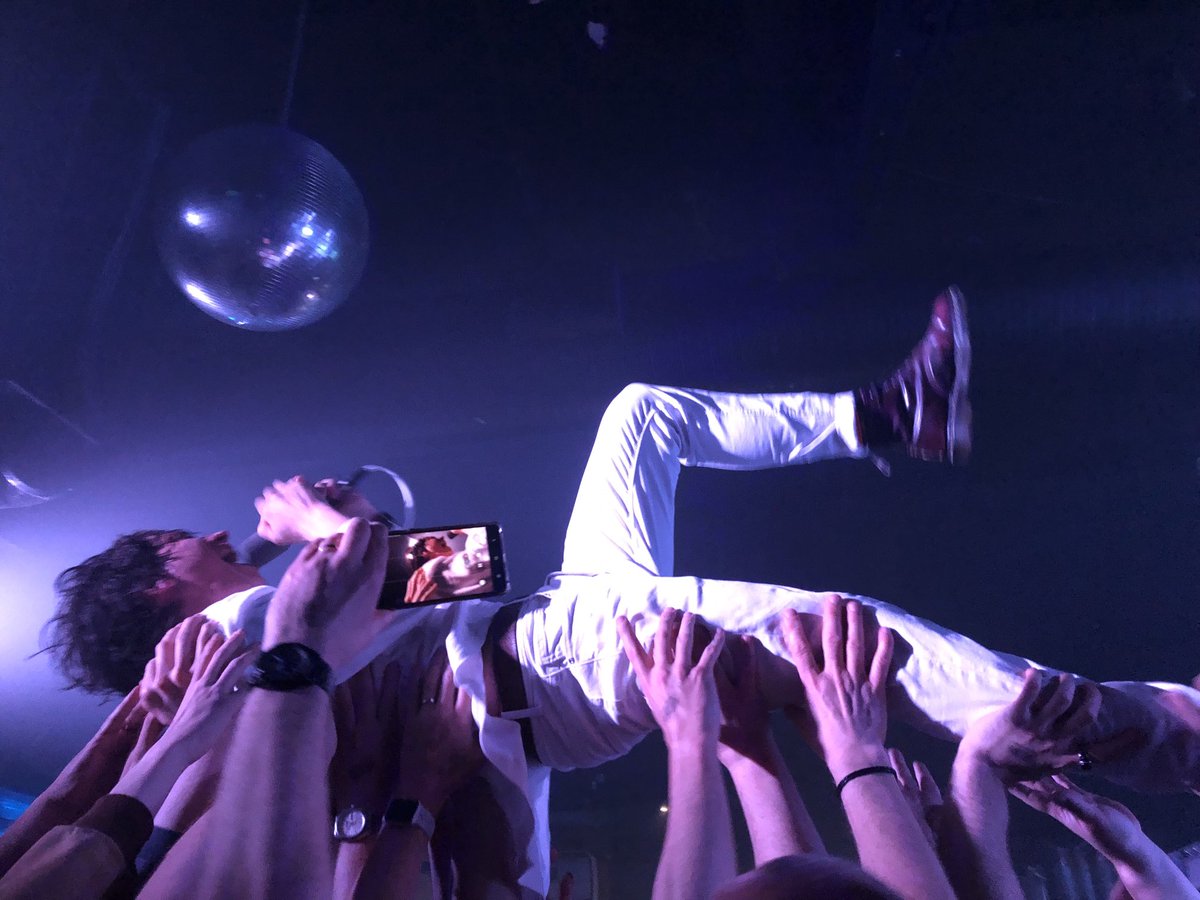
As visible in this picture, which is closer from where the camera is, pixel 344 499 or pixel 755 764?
pixel 755 764

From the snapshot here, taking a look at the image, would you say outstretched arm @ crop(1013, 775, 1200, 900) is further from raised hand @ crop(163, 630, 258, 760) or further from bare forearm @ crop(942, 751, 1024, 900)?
raised hand @ crop(163, 630, 258, 760)

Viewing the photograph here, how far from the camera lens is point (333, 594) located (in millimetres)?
781

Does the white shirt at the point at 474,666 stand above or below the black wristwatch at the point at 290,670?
below

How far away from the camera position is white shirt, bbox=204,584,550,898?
3.30 feet

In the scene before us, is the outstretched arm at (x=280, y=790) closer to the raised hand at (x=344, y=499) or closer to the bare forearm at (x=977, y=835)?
the raised hand at (x=344, y=499)

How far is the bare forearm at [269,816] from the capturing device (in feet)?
1.86

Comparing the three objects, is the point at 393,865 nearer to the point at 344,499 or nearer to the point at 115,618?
the point at 344,499

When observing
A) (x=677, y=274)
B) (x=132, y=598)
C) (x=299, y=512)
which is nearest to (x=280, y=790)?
(x=299, y=512)

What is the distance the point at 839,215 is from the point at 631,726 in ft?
4.46

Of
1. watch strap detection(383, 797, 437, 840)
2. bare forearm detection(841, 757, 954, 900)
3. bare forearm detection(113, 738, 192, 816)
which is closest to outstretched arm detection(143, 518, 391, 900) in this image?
bare forearm detection(113, 738, 192, 816)

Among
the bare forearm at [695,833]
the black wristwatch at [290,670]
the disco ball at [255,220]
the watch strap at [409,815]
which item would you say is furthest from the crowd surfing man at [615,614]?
the disco ball at [255,220]

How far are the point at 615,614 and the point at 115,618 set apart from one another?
3.37 feet

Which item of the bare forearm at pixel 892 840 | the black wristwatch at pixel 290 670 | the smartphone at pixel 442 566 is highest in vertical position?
the smartphone at pixel 442 566

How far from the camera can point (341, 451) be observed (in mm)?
2238
